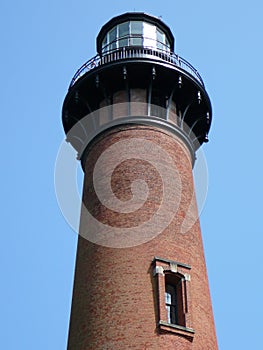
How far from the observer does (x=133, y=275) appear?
18.9 m

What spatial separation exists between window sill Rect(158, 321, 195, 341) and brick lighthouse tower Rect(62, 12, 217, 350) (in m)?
0.03

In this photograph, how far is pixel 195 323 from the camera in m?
18.5

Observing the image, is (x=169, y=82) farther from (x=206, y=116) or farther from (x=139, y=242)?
(x=139, y=242)

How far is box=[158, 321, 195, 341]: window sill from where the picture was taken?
1777cm

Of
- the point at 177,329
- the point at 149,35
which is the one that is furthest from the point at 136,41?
the point at 177,329

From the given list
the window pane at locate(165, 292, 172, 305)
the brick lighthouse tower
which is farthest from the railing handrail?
the window pane at locate(165, 292, 172, 305)

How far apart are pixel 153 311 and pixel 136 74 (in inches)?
341

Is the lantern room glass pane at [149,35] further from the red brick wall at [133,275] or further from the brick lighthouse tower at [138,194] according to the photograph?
the red brick wall at [133,275]

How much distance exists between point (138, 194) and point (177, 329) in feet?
14.6

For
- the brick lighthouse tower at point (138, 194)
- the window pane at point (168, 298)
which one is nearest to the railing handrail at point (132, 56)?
the brick lighthouse tower at point (138, 194)

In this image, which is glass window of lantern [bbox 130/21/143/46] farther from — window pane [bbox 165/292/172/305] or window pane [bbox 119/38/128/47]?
window pane [bbox 165/292/172/305]

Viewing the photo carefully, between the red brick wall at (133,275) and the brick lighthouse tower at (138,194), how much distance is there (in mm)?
31

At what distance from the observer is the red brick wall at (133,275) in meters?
17.9

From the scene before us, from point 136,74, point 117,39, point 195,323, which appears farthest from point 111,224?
point 117,39
